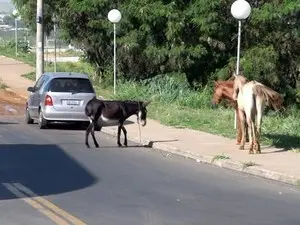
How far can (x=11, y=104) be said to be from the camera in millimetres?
31391

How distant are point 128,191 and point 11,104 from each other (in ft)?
64.6

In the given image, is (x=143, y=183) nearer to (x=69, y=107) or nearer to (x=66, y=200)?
(x=66, y=200)

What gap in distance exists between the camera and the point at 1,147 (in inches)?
719

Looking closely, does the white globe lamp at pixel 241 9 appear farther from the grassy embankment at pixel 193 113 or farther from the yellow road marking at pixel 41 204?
the yellow road marking at pixel 41 204

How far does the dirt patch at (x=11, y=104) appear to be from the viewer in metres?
28.8

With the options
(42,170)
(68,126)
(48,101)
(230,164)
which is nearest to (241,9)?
(230,164)

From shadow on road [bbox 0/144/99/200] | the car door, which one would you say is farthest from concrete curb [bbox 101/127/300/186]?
the car door

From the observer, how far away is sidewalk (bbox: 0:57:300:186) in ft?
47.2

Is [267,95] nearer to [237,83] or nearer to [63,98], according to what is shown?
[237,83]

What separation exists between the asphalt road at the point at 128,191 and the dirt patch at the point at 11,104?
10677 millimetres

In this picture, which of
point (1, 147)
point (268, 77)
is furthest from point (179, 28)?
point (1, 147)

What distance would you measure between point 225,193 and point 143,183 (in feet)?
4.96

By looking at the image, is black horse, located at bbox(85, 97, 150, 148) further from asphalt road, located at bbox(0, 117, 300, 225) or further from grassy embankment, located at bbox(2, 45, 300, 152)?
grassy embankment, located at bbox(2, 45, 300, 152)

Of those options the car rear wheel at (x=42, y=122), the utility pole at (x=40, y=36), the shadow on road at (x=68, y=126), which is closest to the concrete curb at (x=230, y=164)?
the car rear wheel at (x=42, y=122)
